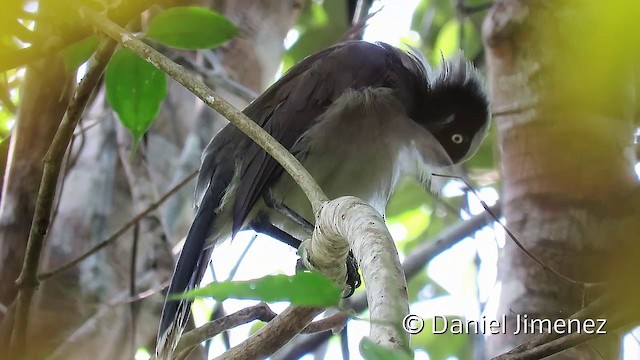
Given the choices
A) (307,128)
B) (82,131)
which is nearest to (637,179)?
(307,128)

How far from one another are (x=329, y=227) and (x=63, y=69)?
3.80 ft

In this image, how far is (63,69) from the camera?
6.49 ft

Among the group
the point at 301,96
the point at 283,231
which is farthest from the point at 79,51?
the point at 283,231

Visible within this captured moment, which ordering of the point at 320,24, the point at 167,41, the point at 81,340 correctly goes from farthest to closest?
1. the point at 320,24
2. the point at 81,340
3. the point at 167,41

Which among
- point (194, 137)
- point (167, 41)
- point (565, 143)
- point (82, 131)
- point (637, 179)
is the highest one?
point (194, 137)

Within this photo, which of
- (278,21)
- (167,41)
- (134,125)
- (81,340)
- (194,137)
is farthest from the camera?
(278,21)

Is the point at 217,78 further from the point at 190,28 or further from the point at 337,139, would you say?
the point at 190,28

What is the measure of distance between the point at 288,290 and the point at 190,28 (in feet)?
3.71

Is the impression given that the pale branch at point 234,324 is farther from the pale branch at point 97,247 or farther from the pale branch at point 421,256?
the pale branch at point 421,256

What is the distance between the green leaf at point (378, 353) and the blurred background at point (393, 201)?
1.10 feet

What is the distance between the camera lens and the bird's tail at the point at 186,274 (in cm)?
184

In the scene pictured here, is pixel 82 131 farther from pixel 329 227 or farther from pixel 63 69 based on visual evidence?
pixel 329 227

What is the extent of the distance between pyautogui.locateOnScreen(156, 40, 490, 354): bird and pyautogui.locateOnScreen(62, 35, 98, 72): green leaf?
1.95 feet

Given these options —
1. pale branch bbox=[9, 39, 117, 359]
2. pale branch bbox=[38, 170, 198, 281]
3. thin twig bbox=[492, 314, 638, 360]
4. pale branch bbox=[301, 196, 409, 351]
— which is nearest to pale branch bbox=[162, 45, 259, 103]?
pale branch bbox=[38, 170, 198, 281]
